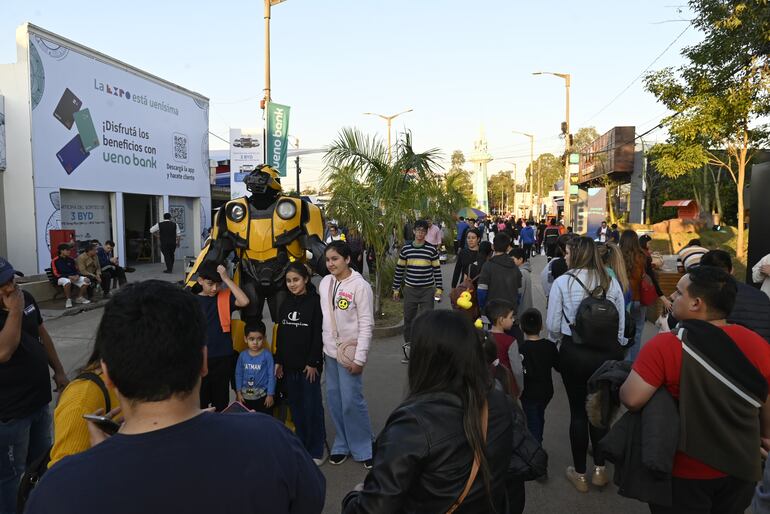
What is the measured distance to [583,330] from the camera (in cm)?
369

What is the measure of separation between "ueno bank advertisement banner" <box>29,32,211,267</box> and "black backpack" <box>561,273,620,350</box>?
13.7 m

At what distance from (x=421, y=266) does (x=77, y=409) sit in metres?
5.13

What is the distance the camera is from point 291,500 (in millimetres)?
1379

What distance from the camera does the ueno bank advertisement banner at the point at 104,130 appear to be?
13.3 meters

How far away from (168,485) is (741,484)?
243 centimetres

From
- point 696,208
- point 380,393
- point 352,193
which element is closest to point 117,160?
point 352,193

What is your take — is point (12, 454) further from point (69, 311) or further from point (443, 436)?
point (69, 311)

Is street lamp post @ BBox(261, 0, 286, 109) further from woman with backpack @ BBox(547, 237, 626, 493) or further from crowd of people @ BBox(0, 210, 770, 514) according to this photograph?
woman with backpack @ BBox(547, 237, 626, 493)

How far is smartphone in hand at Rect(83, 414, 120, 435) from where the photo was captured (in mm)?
1682

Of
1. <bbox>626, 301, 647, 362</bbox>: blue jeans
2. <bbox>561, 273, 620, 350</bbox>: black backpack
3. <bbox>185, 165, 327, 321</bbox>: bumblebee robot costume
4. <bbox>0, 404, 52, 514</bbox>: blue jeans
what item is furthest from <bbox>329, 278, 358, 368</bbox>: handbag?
<bbox>626, 301, 647, 362</bbox>: blue jeans

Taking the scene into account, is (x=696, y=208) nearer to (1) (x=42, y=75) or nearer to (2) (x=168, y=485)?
(1) (x=42, y=75)

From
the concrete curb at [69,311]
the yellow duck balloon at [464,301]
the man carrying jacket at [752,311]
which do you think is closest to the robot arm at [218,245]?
the yellow duck balloon at [464,301]

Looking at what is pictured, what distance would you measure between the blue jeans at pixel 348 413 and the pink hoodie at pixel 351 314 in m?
0.19

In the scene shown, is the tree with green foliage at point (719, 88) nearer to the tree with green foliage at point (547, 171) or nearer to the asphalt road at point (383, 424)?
the asphalt road at point (383, 424)
